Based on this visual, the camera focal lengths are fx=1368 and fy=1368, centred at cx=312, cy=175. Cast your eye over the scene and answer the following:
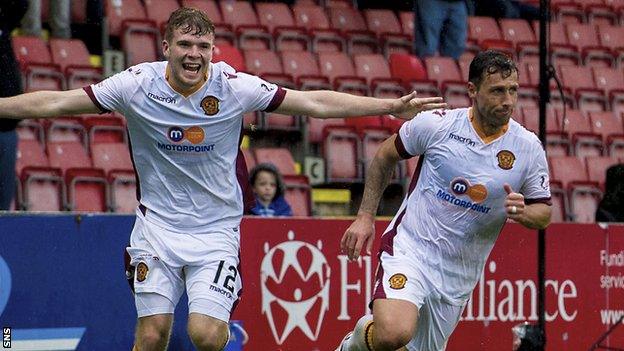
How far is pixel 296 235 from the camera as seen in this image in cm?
920

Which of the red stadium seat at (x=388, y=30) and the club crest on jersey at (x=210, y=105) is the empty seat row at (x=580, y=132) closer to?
the red stadium seat at (x=388, y=30)

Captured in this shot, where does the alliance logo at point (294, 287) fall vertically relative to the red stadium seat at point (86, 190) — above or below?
below

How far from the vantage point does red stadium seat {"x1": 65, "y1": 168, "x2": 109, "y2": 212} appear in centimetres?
1059

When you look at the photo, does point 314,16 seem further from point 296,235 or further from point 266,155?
point 296,235

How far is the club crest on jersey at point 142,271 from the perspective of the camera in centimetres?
701

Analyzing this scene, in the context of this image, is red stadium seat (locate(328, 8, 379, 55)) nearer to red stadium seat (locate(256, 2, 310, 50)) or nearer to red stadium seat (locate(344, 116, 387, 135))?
red stadium seat (locate(256, 2, 310, 50))

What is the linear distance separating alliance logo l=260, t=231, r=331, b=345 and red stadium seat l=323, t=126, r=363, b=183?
350 cm

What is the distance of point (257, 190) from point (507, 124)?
114 inches

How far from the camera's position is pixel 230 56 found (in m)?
13.1

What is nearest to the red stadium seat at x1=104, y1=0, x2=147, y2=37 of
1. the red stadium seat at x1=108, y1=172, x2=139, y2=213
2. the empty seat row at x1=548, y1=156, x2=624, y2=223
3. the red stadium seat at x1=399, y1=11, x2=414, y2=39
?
the red stadium seat at x1=108, y1=172, x2=139, y2=213

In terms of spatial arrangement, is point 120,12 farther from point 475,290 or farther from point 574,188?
point 475,290

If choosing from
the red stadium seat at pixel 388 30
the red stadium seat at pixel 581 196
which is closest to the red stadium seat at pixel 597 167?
the red stadium seat at pixel 581 196

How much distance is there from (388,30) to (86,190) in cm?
620

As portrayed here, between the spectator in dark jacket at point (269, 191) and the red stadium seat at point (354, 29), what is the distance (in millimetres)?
5630
